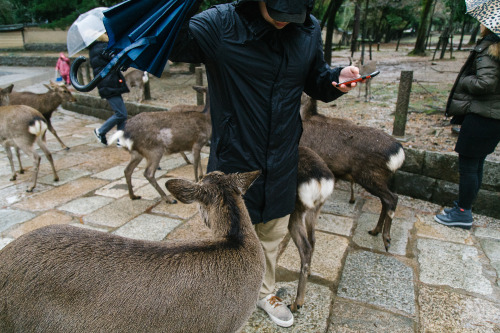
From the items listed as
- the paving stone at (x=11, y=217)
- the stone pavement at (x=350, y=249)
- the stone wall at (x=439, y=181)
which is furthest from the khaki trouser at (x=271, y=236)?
the paving stone at (x=11, y=217)

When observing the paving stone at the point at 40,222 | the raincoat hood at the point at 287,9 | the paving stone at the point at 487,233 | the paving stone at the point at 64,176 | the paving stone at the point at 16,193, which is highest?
the raincoat hood at the point at 287,9

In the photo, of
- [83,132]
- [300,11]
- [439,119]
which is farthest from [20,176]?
[439,119]

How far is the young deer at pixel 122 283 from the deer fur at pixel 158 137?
2880mm

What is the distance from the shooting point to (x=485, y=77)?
3.38m

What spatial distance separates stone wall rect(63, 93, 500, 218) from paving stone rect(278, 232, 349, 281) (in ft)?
5.24

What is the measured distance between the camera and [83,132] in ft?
26.4

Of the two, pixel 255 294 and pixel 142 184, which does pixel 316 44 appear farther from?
pixel 142 184

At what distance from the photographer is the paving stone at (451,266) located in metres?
3.00

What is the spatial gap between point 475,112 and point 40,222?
15.7ft

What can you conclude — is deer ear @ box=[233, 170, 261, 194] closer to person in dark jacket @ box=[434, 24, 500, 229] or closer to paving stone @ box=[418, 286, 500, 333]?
paving stone @ box=[418, 286, 500, 333]

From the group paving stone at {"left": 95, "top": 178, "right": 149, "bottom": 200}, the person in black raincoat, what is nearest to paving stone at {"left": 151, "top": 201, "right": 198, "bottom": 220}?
paving stone at {"left": 95, "top": 178, "right": 149, "bottom": 200}

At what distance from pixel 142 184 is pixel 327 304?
3.46m

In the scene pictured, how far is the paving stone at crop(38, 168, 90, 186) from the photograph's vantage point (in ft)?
17.5

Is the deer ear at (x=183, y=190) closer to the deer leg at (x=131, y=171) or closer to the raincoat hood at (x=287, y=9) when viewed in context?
the raincoat hood at (x=287, y=9)
